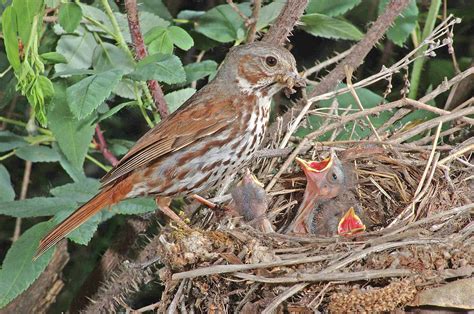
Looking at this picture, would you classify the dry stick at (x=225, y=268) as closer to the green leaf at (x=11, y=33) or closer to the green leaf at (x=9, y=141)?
the green leaf at (x=11, y=33)

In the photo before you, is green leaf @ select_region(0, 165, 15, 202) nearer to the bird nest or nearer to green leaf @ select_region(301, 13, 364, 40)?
the bird nest

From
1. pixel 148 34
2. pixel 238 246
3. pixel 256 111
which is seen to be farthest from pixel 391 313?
pixel 148 34

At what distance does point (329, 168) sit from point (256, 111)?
445 millimetres

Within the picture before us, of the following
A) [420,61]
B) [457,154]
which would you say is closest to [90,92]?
[457,154]

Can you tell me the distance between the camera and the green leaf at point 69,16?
14.1 feet

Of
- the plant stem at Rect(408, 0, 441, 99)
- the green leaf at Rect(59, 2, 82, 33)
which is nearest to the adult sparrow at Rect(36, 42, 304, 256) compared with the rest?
the green leaf at Rect(59, 2, 82, 33)

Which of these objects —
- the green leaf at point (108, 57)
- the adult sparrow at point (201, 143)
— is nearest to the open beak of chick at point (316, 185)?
the adult sparrow at point (201, 143)

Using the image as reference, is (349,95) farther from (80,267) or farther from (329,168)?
(80,267)

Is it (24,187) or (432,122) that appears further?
(24,187)

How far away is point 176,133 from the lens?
4.58 meters

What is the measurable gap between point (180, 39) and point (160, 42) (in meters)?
0.10

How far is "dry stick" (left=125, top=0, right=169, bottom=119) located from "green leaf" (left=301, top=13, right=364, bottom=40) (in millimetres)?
870

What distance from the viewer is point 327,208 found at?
4.69 meters

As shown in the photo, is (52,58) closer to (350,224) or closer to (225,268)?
(225,268)
